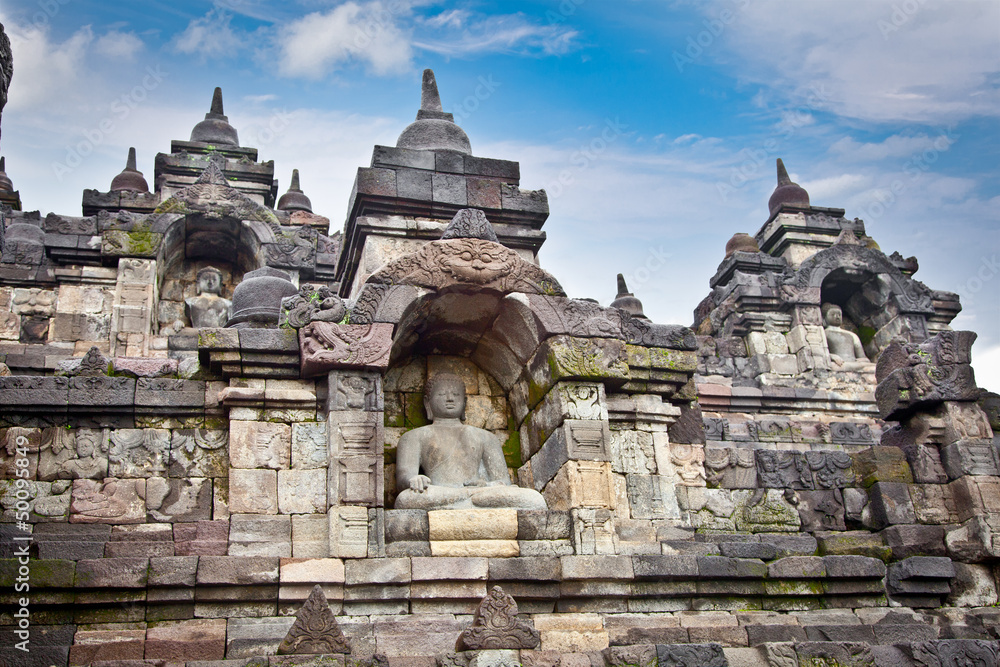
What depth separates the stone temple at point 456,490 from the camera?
7.30 m

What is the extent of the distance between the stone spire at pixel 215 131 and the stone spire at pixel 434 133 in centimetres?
1107

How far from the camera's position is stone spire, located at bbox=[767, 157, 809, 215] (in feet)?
68.4

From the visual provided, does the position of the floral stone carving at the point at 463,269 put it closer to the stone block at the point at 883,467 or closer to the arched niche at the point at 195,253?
the stone block at the point at 883,467

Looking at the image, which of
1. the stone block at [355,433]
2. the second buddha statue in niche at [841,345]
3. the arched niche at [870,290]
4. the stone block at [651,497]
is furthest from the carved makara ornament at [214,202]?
the second buddha statue in niche at [841,345]

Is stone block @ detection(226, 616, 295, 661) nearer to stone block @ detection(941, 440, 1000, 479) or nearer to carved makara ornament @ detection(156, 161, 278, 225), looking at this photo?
stone block @ detection(941, 440, 1000, 479)

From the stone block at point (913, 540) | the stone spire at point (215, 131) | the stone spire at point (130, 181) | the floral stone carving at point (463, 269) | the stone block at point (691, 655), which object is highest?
the stone spire at point (215, 131)

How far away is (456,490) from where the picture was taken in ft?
28.4

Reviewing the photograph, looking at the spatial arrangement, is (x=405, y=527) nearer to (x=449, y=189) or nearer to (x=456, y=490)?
(x=456, y=490)

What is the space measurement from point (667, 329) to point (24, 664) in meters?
6.59

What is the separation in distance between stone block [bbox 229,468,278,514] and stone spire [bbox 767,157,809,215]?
50.9 feet

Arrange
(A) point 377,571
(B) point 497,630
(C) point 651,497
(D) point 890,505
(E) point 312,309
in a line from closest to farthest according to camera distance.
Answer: (B) point 497,630 → (A) point 377,571 → (E) point 312,309 → (C) point 651,497 → (D) point 890,505

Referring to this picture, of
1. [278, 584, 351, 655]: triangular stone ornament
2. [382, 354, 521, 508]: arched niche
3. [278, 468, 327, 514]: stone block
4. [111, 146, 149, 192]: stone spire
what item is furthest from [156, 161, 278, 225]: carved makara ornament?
[278, 584, 351, 655]: triangular stone ornament

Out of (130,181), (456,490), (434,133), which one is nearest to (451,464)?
(456,490)

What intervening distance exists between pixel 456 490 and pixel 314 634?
2.40 m
